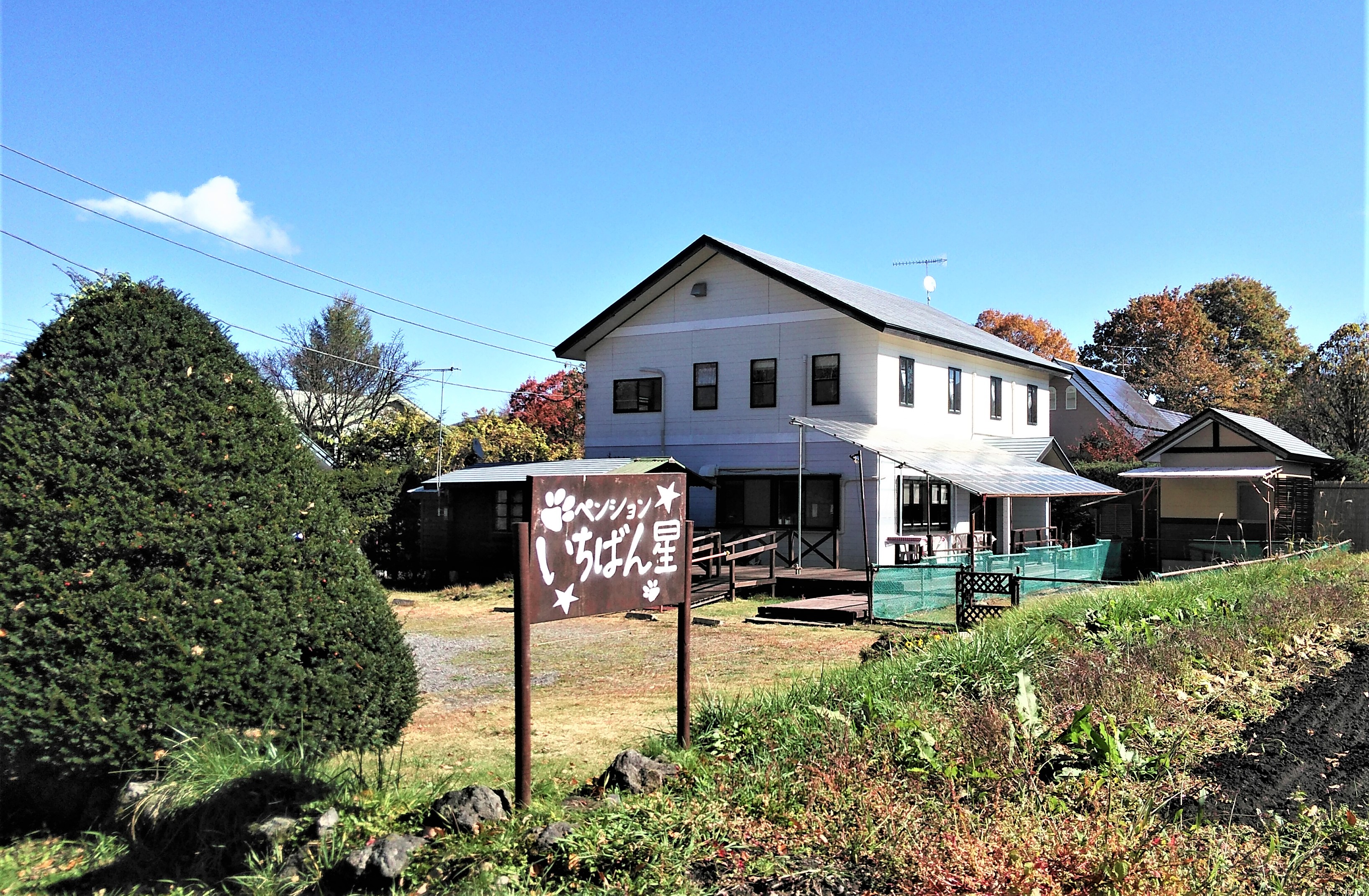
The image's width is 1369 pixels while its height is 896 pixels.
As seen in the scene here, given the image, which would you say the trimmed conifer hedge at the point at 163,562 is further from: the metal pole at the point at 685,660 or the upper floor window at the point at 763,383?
the upper floor window at the point at 763,383

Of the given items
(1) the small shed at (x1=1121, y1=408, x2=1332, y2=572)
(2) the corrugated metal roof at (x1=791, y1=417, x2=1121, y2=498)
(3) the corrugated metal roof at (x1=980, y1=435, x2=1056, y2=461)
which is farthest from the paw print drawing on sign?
(3) the corrugated metal roof at (x1=980, y1=435, x2=1056, y2=461)

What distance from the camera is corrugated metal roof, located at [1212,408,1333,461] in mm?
28203

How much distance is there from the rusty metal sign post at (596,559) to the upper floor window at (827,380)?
60.1 feet

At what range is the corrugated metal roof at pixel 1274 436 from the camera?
2820 cm

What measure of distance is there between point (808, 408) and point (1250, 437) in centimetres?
1334

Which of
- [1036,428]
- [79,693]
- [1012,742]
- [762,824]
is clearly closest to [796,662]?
[1012,742]

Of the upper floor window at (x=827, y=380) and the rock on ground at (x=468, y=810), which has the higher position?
the upper floor window at (x=827, y=380)

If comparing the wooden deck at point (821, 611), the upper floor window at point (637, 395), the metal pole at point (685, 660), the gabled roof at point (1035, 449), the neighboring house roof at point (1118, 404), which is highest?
the neighboring house roof at point (1118, 404)

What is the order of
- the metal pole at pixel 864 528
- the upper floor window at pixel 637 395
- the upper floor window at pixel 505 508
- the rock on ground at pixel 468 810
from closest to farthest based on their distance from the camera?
1. the rock on ground at pixel 468 810
2. the metal pole at pixel 864 528
3. the upper floor window at pixel 505 508
4. the upper floor window at pixel 637 395

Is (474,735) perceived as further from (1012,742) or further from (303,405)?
(303,405)

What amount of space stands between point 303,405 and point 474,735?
41410mm

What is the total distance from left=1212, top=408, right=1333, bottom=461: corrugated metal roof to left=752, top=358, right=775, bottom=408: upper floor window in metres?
13.2

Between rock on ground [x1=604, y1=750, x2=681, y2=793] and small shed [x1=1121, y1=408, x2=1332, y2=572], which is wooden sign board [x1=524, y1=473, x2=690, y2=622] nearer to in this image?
rock on ground [x1=604, y1=750, x2=681, y2=793]

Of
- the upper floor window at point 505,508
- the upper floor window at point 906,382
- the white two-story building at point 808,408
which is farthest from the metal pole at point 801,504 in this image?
the upper floor window at point 505,508
